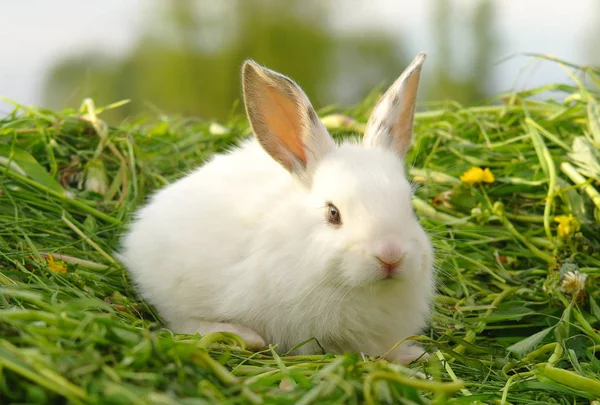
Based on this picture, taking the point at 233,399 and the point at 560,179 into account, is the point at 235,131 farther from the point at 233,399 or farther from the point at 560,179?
the point at 233,399

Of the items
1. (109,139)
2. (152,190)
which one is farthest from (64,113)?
(152,190)

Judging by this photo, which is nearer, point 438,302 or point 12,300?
point 12,300

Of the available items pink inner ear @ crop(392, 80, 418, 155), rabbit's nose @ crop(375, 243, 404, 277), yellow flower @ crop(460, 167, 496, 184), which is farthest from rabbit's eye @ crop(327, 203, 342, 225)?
yellow flower @ crop(460, 167, 496, 184)

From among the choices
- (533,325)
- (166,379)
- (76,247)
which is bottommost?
(533,325)

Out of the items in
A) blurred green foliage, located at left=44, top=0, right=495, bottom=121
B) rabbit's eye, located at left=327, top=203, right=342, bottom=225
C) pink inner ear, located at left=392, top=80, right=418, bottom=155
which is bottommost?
blurred green foliage, located at left=44, top=0, right=495, bottom=121

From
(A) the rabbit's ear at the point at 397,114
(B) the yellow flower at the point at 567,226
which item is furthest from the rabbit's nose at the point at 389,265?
(B) the yellow flower at the point at 567,226

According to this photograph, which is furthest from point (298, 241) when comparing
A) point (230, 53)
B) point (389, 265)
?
point (230, 53)

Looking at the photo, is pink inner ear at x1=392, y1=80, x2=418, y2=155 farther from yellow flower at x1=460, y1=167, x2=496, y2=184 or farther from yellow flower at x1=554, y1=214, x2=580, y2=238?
yellow flower at x1=554, y1=214, x2=580, y2=238
